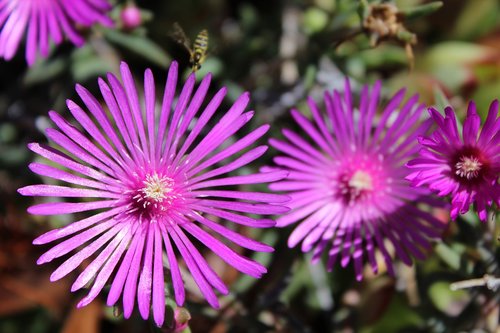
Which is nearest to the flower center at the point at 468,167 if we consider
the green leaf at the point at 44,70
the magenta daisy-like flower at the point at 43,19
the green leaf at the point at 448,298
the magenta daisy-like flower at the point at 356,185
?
the magenta daisy-like flower at the point at 356,185

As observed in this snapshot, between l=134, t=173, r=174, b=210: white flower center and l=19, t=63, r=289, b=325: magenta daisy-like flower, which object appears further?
l=134, t=173, r=174, b=210: white flower center

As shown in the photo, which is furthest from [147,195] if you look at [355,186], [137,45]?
[137,45]

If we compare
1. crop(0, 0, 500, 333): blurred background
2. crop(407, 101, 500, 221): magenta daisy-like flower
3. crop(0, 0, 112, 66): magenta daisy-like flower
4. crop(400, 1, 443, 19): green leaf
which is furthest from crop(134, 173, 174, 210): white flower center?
crop(400, 1, 443, 19): green leaf

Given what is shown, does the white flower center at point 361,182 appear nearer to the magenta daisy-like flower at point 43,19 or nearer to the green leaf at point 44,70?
the magenta daisy-like flower at point 43,19

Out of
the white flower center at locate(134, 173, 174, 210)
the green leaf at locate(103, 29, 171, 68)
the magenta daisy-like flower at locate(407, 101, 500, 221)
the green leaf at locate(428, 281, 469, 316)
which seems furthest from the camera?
the green leaf at locate(103, 29, 171, 68)

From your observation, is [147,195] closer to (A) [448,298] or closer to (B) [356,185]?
(B) [356,185]

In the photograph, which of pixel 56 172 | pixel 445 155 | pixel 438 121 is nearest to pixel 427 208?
pixel 445 155

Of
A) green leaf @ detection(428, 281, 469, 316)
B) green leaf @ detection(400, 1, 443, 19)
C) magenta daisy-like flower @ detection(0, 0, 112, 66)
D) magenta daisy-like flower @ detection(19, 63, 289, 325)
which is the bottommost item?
green leaf @ detection(428, 281, 469, 316)

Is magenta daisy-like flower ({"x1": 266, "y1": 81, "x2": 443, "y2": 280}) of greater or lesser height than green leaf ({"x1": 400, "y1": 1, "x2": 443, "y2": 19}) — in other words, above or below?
below

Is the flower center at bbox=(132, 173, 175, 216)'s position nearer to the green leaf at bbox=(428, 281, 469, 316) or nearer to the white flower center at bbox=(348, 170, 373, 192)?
the white flower center at bbox=(348, 170, 373, 192)
